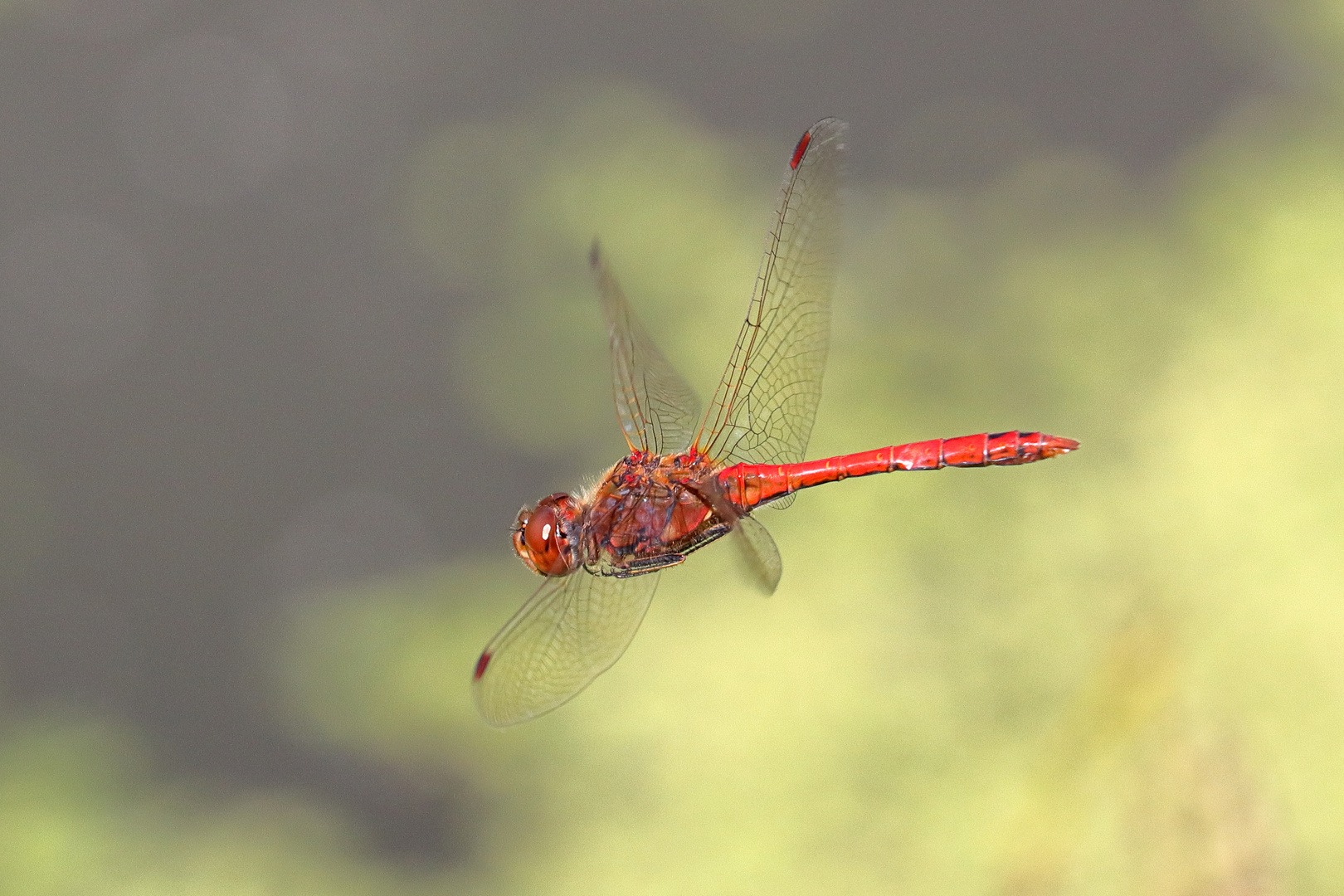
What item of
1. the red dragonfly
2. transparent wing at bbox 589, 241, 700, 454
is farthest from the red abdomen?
transparent wing at bbox 589, 241, 700, 454

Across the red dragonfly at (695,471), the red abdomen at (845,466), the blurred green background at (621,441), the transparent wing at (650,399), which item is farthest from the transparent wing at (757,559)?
the blurred green background at (621,441)

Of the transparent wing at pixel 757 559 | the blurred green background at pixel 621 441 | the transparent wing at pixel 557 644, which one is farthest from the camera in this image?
the blurred green background at pixel 621 441

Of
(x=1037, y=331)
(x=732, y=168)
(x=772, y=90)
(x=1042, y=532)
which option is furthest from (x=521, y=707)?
(x=772, y=90)

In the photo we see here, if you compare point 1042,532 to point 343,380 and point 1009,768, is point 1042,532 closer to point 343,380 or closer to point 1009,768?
point 1009,768

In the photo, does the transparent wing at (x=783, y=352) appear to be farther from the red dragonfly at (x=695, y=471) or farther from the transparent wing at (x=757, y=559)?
the transparent wing at (x=757, y=559)

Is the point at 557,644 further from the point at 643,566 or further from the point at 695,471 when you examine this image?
the point at 695,471

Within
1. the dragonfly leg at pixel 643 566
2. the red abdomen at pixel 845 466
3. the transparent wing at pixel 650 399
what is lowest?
the dragonfly leg at pixel 643 566
